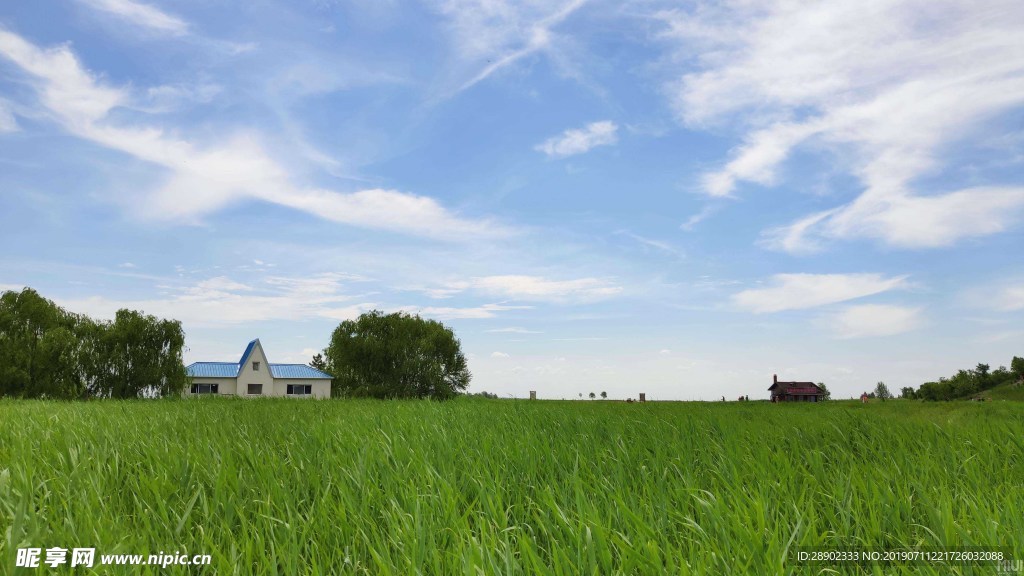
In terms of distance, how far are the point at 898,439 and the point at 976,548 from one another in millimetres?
3517

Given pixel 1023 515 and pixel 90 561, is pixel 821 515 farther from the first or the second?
pixel 90 561

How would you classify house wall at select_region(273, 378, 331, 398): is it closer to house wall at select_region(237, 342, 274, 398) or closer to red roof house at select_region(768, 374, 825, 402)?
house wall at select_region(237, 342, 274, 398)

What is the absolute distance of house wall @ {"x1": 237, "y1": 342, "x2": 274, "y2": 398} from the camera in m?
57.8

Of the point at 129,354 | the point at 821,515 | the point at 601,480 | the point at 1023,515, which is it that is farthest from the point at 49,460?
the point at 129,354

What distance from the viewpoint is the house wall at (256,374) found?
57.8m

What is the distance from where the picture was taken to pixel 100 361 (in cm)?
2986

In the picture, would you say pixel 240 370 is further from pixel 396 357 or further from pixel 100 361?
pixel 100 361

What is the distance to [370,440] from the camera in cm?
606

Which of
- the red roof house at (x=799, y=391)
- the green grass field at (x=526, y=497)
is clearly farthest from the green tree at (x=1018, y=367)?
the green grass field at (x=526, y=497)

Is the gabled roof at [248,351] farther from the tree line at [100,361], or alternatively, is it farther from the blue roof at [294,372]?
the tree line at [100,361]

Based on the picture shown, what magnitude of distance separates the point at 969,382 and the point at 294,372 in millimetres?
82121

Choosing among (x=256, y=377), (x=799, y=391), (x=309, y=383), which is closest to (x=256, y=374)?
(x=256, y=377)

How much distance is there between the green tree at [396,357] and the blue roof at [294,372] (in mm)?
10710

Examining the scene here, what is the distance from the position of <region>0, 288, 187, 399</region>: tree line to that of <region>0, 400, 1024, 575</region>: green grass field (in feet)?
84.7
